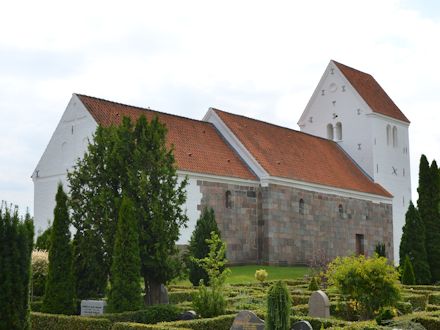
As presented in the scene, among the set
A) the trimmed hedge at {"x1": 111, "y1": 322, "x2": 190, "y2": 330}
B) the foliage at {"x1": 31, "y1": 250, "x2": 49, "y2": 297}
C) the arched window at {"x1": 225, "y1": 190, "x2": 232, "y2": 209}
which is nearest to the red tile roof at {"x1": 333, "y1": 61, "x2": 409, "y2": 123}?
the arched window at {"x1": 225, "y1": 190, "x2": 232, "y2": 209}

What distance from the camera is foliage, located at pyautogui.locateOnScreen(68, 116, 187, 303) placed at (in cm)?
1432

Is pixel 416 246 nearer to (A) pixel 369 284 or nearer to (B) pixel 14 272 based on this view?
(A) pixel 369 284

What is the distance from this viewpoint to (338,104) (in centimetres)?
3725

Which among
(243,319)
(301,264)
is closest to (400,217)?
(301,264)

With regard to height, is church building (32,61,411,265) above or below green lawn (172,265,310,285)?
above

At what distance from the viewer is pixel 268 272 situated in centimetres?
2470

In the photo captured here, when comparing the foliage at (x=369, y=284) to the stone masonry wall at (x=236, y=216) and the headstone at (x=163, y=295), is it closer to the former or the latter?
the headstone at (x=163, y=295)

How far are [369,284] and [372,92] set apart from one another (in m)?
26.3

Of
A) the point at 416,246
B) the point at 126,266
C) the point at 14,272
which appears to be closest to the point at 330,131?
the point at 416,246

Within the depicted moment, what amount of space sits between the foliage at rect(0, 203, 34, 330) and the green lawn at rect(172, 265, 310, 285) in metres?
11.8

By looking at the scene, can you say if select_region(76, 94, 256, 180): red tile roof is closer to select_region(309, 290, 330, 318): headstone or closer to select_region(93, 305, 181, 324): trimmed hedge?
select_region(93, 305, 181, 324): trimmed hedge

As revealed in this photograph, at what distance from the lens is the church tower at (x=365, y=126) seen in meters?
36.4

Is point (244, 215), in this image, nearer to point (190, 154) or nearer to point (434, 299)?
point (190, 154)

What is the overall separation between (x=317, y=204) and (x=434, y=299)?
13.9 m
